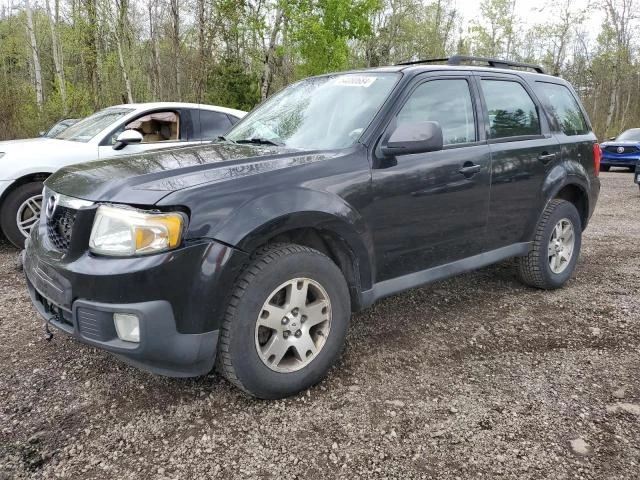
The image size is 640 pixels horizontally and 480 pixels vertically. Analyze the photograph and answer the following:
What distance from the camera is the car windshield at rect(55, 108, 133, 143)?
21.2 feet

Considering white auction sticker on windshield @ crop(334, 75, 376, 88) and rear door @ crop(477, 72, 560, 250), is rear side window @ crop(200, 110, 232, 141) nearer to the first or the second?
white auction sticker on windshield @ crop(334, 75, 376, 88)

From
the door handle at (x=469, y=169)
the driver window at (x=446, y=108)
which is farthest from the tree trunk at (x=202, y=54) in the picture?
the door handle at (x=469, y=169)

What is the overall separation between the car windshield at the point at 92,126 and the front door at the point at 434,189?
4.61m

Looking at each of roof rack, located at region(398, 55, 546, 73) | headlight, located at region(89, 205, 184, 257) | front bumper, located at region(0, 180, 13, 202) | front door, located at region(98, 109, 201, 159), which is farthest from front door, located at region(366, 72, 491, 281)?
front bumper, located at region(0, 180, 13, 202)

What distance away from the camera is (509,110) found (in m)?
3.99

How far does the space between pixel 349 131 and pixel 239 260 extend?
1201 millimetres

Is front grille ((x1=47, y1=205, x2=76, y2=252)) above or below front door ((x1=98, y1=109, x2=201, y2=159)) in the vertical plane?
below

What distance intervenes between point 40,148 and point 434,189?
481cm

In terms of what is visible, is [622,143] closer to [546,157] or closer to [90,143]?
[546,157]

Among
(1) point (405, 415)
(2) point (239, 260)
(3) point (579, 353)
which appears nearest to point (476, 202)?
(3) point (579, 353)

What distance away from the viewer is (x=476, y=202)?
3566mm

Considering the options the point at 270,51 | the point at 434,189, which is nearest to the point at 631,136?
the point at 270,51

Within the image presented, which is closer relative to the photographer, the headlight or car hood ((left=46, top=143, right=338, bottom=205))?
the headlight

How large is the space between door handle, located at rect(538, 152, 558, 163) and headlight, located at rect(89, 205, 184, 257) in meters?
3.01
